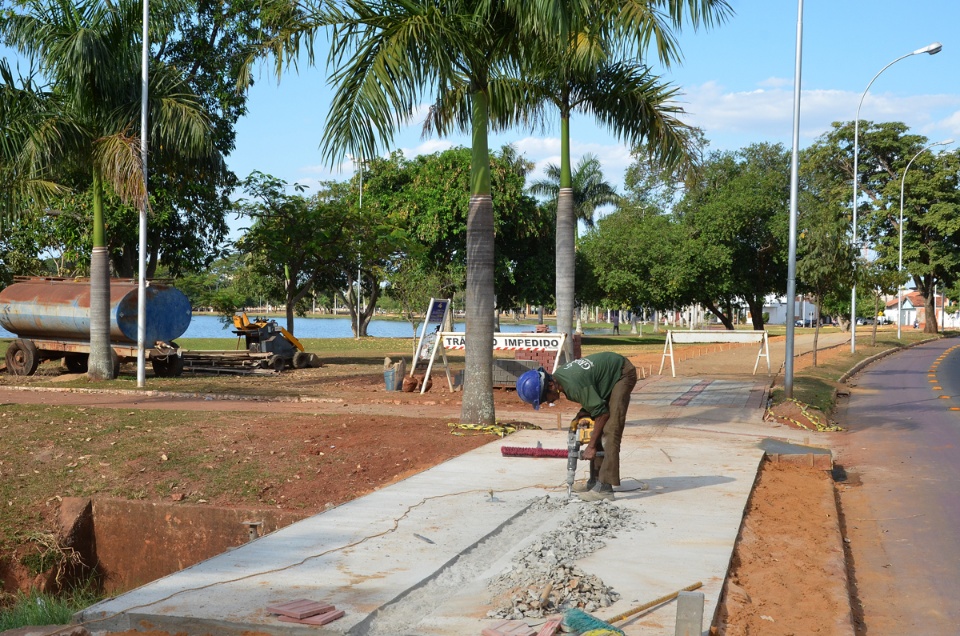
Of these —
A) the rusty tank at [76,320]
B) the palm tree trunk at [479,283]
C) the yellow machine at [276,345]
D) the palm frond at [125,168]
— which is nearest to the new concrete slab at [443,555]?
the palm tree trunk at [479,283]

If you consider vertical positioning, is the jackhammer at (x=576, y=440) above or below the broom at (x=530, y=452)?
above

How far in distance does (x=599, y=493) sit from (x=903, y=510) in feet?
11.1

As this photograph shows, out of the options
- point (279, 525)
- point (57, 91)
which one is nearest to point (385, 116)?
point (279, 525)

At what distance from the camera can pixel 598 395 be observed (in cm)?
846

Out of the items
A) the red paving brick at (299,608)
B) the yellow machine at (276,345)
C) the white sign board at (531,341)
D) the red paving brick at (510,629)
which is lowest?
the red paving brick at (510,629)

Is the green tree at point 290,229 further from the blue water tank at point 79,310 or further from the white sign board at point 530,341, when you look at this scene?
the white sign board at point 530,341

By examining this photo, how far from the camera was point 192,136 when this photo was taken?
767 inches

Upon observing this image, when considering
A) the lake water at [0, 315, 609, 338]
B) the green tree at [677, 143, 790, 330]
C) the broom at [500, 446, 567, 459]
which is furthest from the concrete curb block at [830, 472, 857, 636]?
the green tree at [677, 143, 790, 330]

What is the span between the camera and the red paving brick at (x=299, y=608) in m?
4.98

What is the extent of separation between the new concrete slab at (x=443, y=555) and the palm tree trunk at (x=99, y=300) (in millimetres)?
12806

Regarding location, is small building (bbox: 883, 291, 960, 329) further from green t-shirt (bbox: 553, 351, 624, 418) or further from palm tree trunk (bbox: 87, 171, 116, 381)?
green t-shirt (bbox: 553, 351, 624, 418)

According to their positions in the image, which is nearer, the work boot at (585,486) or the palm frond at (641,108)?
the work boot at (585,486)

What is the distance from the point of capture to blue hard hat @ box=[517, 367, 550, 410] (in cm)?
832

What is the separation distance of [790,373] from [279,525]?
1165 centimetres
